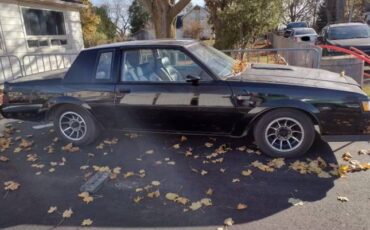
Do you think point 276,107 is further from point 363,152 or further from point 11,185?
point 11,185

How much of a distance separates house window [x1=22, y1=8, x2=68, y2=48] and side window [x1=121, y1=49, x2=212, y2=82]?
8.03 metres

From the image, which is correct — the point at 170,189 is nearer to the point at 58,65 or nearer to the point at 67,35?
the point at 58,65

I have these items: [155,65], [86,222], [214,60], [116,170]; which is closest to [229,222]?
[86,222]

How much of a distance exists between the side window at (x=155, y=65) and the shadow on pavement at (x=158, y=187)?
1077mm

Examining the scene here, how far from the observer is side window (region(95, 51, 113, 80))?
452 centimetres

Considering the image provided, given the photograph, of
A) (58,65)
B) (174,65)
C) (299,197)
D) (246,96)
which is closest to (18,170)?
(174,65)

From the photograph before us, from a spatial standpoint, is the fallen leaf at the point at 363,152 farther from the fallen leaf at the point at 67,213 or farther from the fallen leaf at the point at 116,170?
the fallen leaf at the point at 67,213

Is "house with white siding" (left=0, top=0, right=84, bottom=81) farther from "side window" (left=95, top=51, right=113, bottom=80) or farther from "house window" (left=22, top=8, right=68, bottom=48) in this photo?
"side window" (left=95, top=51, right=113, bottom=80)

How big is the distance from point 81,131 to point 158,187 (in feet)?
6.38

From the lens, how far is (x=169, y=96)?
4234mm

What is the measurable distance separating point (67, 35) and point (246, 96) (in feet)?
35.8

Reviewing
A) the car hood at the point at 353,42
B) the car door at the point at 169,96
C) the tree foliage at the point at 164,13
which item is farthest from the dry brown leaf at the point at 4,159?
the car hood at the point at 353,42

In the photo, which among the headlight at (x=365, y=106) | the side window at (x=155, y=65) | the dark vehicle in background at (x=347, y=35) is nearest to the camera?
the headlight at (x=365, y=106)

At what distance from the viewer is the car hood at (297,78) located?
390cm
